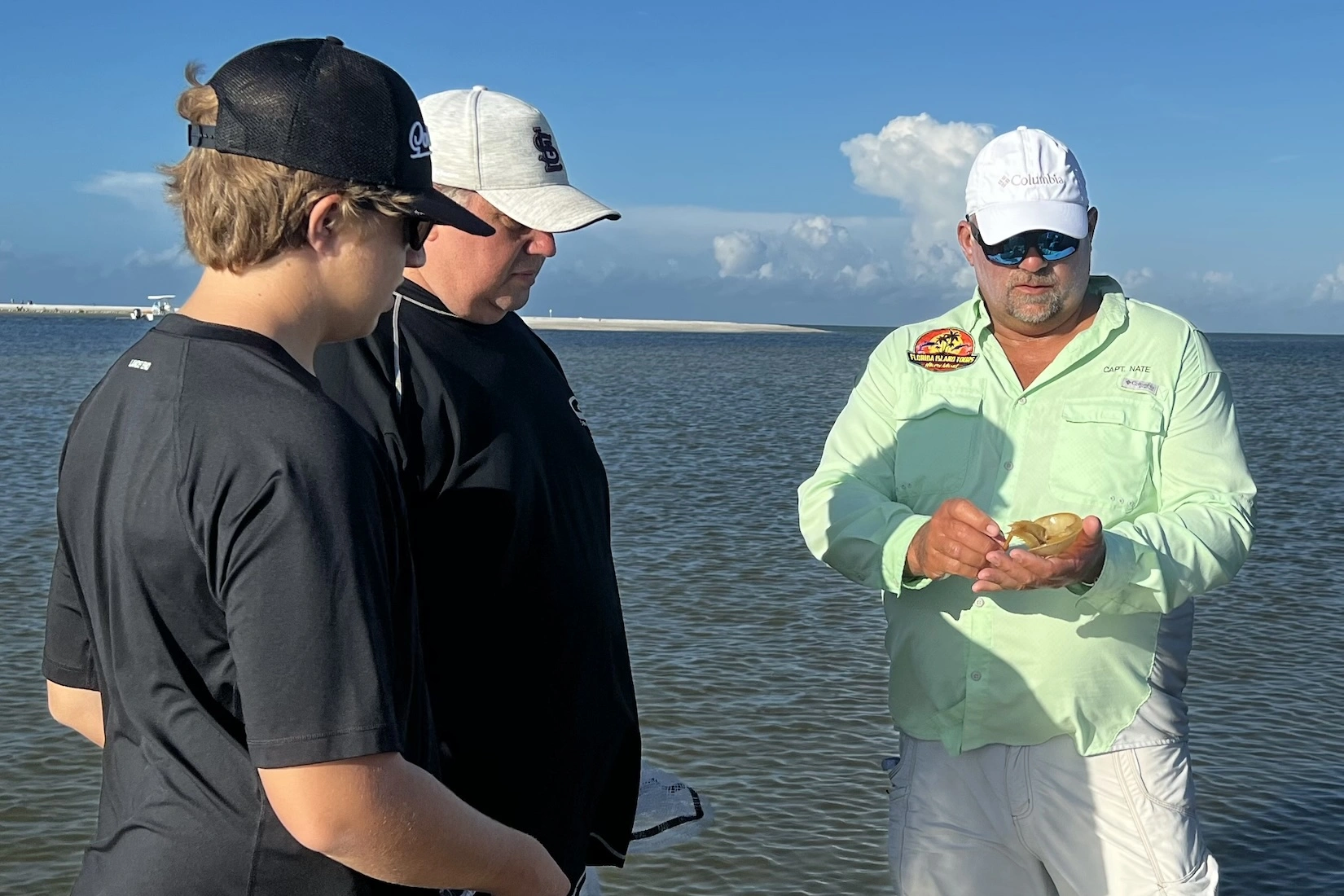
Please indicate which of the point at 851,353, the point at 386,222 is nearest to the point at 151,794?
the point at 386,222

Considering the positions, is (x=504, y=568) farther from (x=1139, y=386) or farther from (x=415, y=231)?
(x=1139, y=386)

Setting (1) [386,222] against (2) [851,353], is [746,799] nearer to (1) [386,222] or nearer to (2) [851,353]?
(1) [386,222]

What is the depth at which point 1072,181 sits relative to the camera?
3547 millimetres

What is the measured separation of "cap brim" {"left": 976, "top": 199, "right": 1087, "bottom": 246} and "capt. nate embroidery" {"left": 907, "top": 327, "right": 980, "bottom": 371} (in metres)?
0.29

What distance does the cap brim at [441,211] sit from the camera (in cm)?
191

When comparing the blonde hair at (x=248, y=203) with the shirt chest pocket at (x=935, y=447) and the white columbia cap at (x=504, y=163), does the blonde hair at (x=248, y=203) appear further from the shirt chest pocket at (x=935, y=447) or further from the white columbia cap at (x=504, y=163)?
the shirt chest pocket at (x=935, y=447)

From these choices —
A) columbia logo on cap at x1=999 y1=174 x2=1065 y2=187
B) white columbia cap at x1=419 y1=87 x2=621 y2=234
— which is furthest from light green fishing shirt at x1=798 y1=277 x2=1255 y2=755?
white columbia cap at x1=419 y1=87 x2=621 y2=234

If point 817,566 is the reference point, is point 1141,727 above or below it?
above

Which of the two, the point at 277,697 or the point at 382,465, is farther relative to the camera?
the point at 382,465

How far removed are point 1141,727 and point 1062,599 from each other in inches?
14.8

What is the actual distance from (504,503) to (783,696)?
602 centimetres

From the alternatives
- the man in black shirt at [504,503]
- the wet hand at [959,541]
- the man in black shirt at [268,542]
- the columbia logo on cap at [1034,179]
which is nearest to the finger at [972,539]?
the wet hand at [959,541]

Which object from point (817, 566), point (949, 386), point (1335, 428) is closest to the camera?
point (949, 386)

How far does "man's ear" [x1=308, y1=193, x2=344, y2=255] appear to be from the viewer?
1817mm
